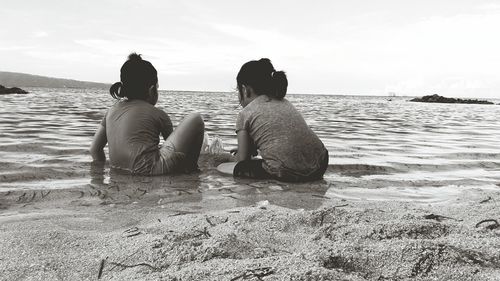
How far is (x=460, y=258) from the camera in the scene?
2096 millimetres

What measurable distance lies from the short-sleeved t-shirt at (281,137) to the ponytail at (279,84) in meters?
0.09

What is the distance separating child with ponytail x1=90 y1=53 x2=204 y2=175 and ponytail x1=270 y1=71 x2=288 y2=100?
0.94 m

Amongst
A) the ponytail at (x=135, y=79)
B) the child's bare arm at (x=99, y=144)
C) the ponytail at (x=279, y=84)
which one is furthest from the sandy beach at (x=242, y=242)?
the child's bare arm at (x=99, y=144)

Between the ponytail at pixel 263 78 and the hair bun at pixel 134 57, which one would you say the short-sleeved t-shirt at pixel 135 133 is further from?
the ponytail at pixel 263 78

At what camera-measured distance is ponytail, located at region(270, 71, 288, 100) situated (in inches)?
196

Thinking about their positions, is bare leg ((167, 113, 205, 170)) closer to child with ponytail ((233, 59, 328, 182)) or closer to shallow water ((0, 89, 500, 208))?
shallow water ((0, 89, 500, 208))

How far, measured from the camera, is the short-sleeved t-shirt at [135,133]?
5078mm

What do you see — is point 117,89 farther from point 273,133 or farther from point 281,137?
point 281,137

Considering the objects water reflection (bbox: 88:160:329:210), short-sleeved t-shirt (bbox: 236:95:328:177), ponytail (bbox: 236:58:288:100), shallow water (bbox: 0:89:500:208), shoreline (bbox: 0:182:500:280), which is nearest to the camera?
shoreline (bbox: 0:182:500:280)

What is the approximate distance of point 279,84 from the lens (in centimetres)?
504

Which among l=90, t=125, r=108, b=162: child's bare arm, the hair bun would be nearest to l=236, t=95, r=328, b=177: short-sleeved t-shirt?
the hair bun

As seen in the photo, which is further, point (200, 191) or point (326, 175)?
point (326, 175)

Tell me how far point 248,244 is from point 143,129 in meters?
3.02

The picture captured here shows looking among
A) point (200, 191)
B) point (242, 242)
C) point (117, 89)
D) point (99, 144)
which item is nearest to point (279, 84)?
point (200, 191)
